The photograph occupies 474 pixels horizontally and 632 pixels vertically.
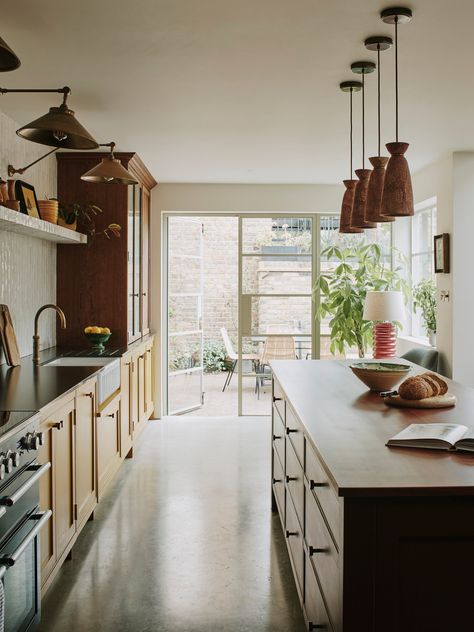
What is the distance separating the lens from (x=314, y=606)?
212 cm

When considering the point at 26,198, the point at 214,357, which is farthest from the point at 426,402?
the point at 214,357

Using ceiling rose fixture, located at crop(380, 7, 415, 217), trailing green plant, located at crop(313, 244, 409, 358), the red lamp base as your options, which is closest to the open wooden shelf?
ceiling rose fixture, located at crop(380, 7, 415, 217)

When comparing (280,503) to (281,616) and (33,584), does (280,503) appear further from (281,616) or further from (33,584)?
(33,584)

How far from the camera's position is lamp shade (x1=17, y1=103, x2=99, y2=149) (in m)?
2.79

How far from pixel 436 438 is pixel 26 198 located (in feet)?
10.5

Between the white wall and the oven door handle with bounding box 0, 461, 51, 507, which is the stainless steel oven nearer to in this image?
the oven door handle with bounding box 0, 461, 51, 507

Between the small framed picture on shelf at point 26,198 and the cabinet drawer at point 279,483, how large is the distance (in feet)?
7.26

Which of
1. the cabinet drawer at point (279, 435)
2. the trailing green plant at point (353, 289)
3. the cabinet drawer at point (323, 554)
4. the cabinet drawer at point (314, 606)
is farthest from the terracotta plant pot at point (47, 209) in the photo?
the trailing green plant at point (353, 289)

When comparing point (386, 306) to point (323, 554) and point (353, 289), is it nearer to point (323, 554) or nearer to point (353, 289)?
point (353, 289)

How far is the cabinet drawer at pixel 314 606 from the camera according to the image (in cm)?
192

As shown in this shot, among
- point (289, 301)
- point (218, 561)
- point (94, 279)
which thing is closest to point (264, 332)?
point (289, 301)

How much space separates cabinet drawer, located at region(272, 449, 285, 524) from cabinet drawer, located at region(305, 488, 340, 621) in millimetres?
997

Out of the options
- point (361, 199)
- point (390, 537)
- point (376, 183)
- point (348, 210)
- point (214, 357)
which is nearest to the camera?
point (390, 537)

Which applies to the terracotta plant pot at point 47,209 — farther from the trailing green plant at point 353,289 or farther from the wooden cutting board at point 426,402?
the trailing green plant at point 353,289
